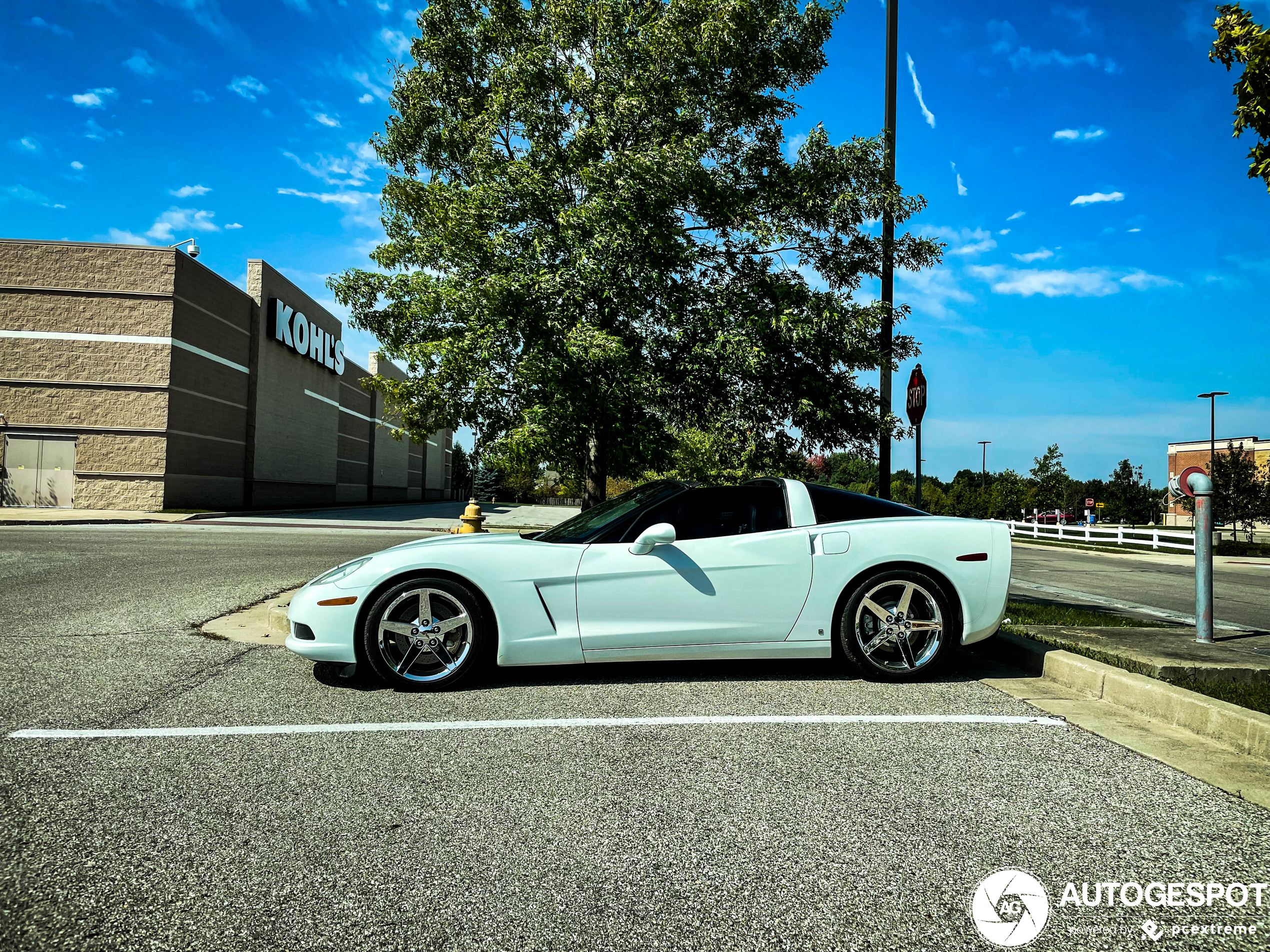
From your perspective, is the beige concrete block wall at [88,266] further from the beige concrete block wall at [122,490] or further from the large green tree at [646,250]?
the large green tree at [646,250]

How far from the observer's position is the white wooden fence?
2581 cm

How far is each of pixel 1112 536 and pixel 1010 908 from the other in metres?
32.9

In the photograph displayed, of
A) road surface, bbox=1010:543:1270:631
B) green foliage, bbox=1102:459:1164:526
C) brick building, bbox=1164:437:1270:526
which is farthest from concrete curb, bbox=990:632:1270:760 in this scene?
brick building, bbox=1164:437:1270:526

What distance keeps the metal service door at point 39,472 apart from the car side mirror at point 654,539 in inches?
1269

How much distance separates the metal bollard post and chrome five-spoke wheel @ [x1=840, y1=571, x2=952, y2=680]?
1840 millimetres

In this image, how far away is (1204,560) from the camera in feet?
17.1

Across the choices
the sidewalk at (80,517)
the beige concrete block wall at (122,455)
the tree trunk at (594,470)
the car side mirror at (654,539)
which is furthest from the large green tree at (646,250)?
the beige concrete block wall at (122,455)

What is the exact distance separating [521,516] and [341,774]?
3988cm

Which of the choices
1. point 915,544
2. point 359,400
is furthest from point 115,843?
point 359,400

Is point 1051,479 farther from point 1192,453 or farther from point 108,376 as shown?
point 108,376

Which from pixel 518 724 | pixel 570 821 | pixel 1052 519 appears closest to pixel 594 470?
pixel 518 724

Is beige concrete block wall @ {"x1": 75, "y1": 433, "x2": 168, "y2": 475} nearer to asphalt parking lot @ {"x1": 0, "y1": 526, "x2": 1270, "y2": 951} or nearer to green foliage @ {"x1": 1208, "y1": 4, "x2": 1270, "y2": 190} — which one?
asphalt parking lot @ {"x1": 0, "y1": 526, "x2": 1270, "y2": 951}

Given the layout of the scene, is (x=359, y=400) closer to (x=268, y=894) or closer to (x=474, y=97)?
(x=474, y=97)

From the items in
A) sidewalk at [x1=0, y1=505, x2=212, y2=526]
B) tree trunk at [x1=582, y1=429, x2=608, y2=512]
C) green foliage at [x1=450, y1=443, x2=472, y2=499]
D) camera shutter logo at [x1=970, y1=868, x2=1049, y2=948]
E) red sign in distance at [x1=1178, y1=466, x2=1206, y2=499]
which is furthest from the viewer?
green foliage at [x1=450, y1=443, x2=472, y2=499]
